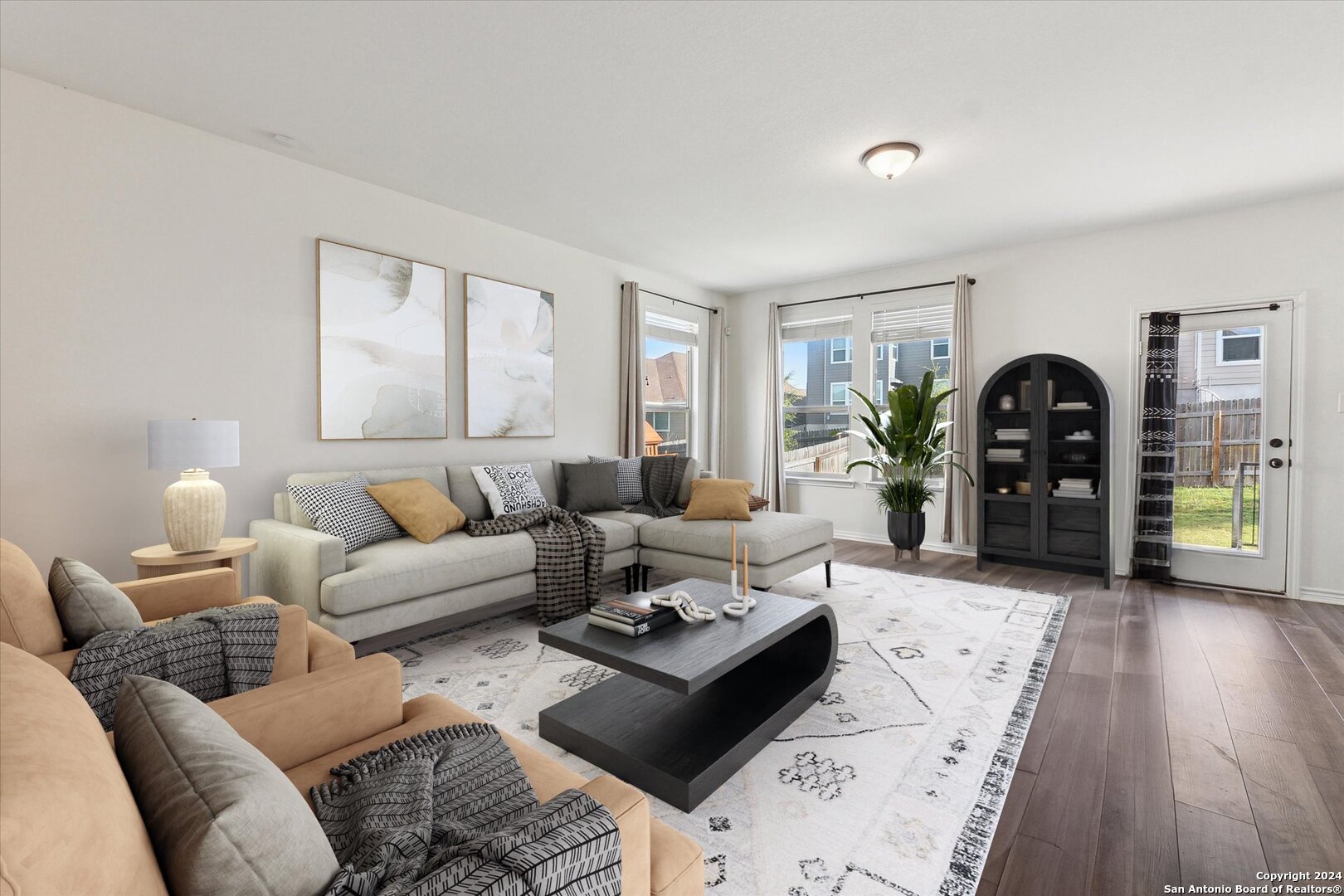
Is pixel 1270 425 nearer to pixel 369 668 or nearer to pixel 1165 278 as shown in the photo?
pixel 1165 278

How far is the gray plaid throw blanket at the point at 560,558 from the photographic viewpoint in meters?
3.49

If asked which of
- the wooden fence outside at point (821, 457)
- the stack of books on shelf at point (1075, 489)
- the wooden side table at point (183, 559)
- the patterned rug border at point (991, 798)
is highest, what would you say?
the wooden fence outside at point (821, 457)

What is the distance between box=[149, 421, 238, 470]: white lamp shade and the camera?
2.64m

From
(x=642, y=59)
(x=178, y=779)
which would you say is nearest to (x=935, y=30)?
(x=642, y=59)

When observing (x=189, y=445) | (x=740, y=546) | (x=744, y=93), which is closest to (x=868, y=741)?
(x=740, y=546)

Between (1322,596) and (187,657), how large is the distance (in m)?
6.03

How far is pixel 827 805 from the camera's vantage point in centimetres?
186

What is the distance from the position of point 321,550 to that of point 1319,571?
19.7 feet

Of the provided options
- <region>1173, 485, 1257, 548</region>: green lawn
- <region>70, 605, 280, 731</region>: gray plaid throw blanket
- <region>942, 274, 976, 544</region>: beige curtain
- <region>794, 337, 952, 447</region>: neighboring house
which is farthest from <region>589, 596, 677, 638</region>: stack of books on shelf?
<region>1173, 485, 1257, 548</region>: green lawn

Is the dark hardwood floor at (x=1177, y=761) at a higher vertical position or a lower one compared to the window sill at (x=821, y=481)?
lower

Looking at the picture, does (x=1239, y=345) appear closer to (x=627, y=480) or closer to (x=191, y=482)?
(x=627, y=480)

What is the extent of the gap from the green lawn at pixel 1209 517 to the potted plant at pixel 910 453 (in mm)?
1400

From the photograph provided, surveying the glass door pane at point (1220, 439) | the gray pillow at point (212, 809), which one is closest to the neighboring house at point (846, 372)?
the glass door pane at point (1220, 439)

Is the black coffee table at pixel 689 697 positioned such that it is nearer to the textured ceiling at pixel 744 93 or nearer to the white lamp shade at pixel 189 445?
the white lamp shade at pixel 189 445
